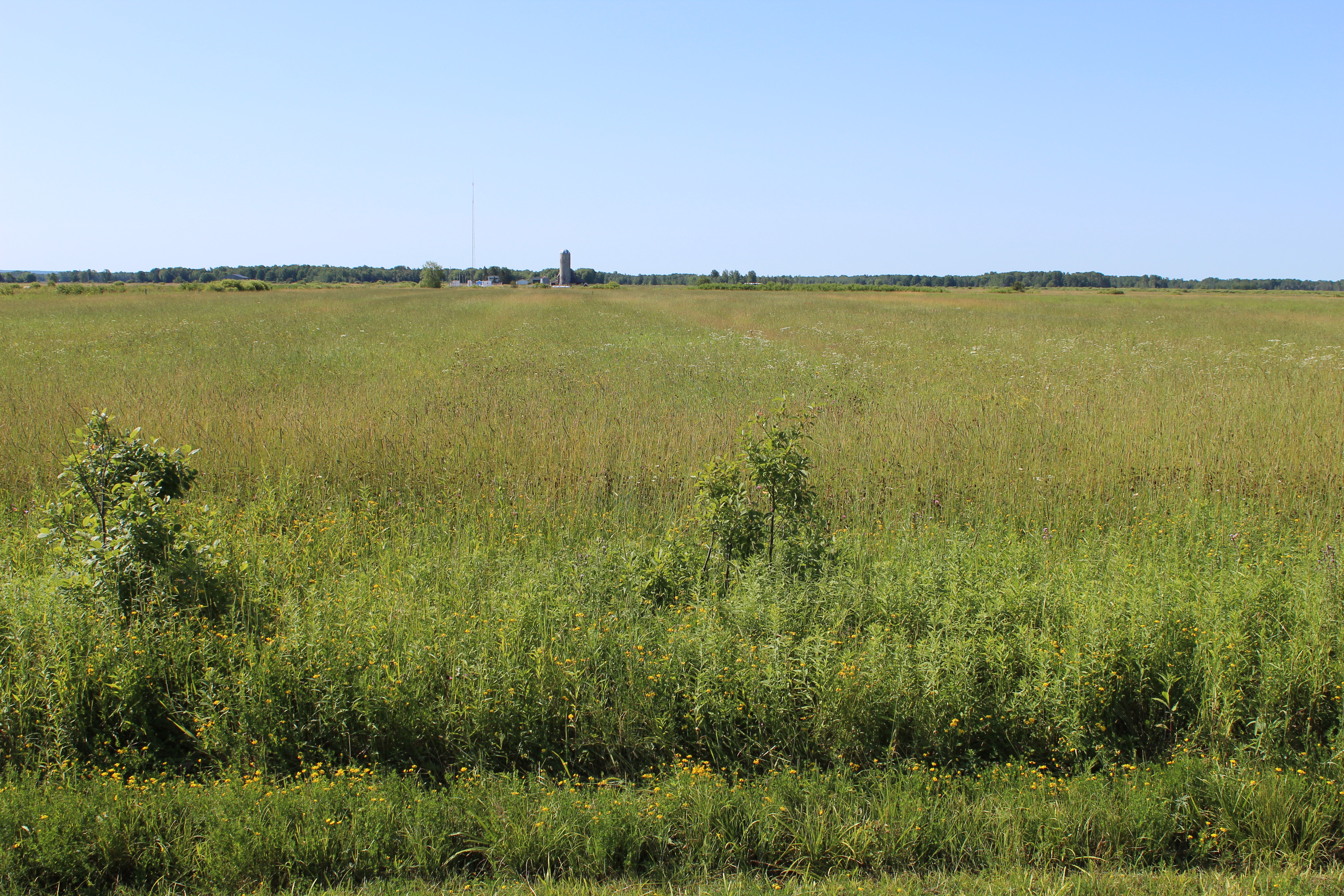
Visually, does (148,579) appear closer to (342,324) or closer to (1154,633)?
(1154,633)

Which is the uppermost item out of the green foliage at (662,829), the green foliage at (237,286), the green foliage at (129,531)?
the green foliage at (237,286)

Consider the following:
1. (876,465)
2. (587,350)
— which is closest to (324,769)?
(876,465)

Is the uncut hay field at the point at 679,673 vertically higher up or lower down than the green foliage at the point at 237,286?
lower down

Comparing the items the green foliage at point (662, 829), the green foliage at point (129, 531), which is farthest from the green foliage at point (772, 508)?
the green foliage at point (129, 531)

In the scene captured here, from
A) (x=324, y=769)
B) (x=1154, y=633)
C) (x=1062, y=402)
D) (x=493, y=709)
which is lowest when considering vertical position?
(x=324, y=769)

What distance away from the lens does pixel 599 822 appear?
3098 millimetres

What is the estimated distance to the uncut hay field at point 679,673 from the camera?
10.1 feet

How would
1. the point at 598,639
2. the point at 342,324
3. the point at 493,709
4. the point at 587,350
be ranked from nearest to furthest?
1. the point at 493,709
2. the point at 598,639
3. the point at 587,350
4. the point at 342,324

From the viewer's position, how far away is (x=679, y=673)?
3.88 meters

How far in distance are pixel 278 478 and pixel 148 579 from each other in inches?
131

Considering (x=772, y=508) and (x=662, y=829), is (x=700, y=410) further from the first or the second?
(x=662, y=829)

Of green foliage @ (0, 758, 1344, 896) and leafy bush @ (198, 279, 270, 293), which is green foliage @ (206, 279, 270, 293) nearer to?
leafy bush @ (198, 279, 270, 293)

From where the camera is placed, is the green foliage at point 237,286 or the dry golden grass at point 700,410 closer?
the dry golden grass at point 700,410

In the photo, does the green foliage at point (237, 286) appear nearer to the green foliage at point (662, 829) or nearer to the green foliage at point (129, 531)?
the green foliage at point (129, 531)
